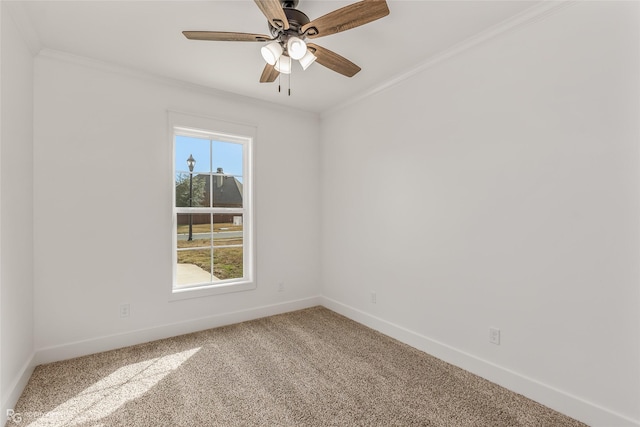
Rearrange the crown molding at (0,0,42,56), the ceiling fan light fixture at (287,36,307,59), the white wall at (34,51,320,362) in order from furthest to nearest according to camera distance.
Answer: the white wall at (34,51,320,362)
the crown molding at (0,0,42,56)
the ceiling fan light fixture at (287,36,307,59)

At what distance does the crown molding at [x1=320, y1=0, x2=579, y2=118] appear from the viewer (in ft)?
6.11

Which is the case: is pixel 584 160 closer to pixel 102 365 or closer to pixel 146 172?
pixel 146 172

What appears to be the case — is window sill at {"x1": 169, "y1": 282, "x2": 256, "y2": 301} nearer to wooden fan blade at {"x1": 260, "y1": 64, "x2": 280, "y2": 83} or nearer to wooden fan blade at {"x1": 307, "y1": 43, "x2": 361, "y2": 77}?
wooden fan blade at {"x1": 260, "y1": 64, "x2": 280, "y2": 83}

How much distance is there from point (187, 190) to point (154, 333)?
1.47m

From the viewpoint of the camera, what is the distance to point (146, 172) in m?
2.84

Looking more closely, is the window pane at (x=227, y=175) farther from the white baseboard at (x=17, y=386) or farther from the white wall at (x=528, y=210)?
the white baseboard at (x=17, y=386)

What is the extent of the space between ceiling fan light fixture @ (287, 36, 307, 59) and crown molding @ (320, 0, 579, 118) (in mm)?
1345

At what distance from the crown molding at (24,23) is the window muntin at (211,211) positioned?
1.15 m

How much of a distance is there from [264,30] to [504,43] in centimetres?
173

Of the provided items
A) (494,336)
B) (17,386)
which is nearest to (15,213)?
(17,386)

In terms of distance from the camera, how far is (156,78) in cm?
286

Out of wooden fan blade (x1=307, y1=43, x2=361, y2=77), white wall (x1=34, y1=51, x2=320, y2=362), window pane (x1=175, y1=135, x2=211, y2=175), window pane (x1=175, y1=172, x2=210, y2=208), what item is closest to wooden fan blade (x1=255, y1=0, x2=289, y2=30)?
wooden fan blade (x1=307, y1=43, x2=361, y2=77)

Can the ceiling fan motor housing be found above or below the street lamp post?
above

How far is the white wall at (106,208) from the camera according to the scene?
2418mm
